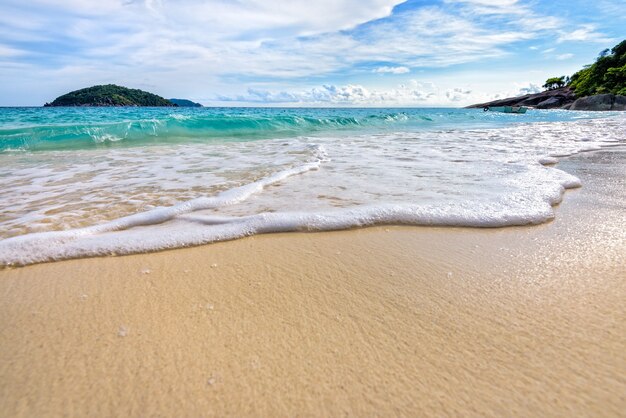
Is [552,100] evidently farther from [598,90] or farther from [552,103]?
[598,90]

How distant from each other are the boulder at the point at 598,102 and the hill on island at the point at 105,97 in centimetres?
8637

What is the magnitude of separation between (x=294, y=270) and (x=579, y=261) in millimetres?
1770

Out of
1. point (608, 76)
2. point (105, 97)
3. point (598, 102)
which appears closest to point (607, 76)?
point (608, 76)

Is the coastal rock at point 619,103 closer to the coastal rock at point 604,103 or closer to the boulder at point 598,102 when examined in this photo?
the coastal rock at point 604,103

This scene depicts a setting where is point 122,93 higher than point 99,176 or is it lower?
higher

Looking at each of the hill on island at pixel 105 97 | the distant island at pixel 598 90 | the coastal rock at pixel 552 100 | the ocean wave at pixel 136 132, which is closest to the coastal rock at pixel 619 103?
the distant island at pixel 598 90

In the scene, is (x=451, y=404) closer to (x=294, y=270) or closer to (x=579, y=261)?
(x=294, y=270)

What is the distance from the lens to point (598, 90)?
160 feet

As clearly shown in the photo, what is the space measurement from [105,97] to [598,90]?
91.6 metres

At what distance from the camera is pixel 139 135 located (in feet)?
42.3

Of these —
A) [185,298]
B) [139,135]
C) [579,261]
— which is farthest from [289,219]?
[139,135]

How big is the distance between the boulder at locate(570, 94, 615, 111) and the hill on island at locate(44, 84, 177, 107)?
3400 inches

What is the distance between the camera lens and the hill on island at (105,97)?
7256 cm

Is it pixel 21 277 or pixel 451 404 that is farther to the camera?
pixel 21 277
